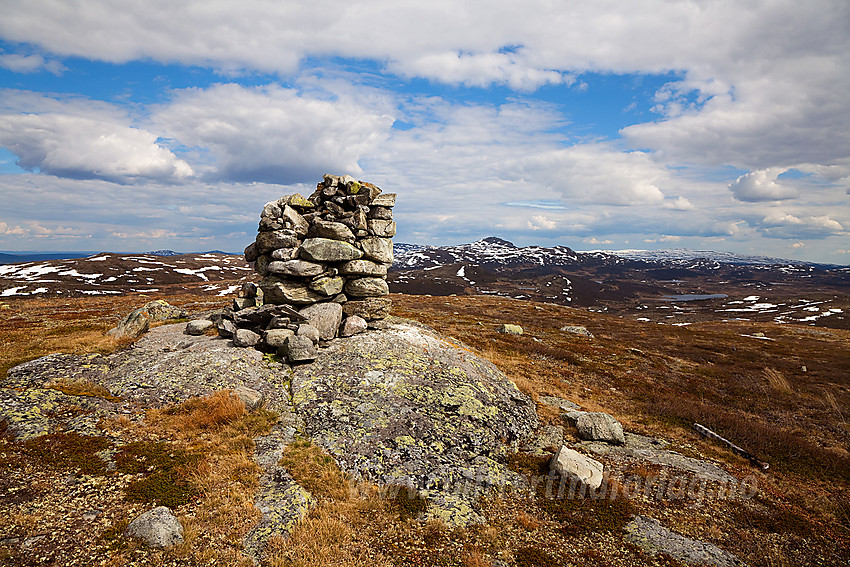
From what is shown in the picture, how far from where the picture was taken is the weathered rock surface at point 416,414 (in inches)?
586

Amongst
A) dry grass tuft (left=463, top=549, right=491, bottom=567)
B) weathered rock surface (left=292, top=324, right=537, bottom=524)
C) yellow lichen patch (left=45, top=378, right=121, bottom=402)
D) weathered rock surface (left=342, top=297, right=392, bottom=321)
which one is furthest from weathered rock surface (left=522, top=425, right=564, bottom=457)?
yellow lichen patch (left=45, top=378, right=121, bottom=402)

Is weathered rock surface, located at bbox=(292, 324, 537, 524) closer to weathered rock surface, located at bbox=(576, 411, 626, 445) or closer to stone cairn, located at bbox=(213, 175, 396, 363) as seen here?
stone cairn, located at bbox=(213, 175, 396, 363)

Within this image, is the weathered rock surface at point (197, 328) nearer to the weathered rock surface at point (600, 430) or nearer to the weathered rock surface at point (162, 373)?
the weathered rock surface at point (162, 373)

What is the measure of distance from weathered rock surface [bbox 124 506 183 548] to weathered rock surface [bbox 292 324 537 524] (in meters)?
5.82

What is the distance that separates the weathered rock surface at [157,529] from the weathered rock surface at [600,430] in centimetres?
1913

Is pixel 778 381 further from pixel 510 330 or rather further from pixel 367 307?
pixel 367 307

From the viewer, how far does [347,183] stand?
2766 cm

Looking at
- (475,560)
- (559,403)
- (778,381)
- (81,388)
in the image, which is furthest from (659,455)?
(778,381)

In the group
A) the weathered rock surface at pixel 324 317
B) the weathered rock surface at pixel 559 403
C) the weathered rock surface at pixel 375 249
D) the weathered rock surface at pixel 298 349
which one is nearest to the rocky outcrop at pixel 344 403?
the weathered rock surface at pixel 298 349

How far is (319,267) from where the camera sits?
84.3 ft

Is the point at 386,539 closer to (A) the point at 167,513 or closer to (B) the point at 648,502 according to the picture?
(A) the point at 167,513

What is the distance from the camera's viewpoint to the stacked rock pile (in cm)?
2436

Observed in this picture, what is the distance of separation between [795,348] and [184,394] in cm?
8576

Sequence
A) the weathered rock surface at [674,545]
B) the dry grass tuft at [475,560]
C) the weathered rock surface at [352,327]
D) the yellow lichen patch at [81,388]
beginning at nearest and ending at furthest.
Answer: the dry grass tuft at [475,560], the weathered rock surface at [674,545], the yellow lichen patch at [81,388], the weathered rock surface at [352,327]
